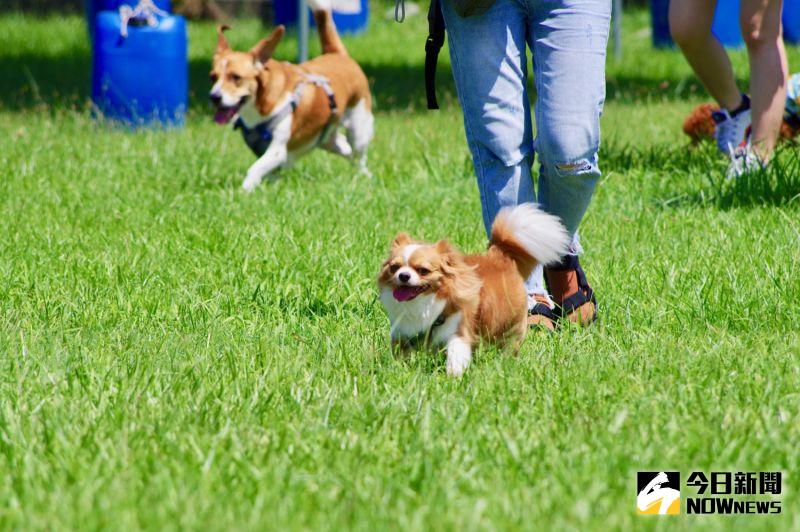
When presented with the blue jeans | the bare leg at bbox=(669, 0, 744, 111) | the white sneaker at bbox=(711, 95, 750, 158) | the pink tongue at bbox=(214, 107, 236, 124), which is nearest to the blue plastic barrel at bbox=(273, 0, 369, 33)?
the pink tongue at bbox=(214, 107, 236, 124)

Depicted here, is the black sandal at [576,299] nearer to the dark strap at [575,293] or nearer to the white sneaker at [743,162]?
the dark strap at [575,293]

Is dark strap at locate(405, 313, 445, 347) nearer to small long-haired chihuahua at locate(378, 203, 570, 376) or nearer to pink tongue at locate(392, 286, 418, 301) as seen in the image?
small long-haired chihuahua at locate(378, 203, 570, 376)

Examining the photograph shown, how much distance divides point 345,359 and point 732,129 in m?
3.76

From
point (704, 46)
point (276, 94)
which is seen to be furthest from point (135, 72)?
point (704, 46)

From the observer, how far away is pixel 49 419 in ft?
8.76

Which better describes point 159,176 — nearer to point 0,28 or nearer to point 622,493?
point 622,493

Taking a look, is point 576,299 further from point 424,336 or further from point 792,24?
point 792,24

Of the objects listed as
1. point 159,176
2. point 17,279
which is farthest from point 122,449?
point 159,176

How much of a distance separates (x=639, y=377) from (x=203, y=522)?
1.42 m

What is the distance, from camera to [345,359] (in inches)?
133

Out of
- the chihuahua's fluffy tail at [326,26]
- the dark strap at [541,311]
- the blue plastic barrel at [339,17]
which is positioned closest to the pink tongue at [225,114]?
the chihuahua's fluffy tail at [326,26]

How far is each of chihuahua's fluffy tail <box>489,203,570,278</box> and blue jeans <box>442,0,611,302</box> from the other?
214 millimetres

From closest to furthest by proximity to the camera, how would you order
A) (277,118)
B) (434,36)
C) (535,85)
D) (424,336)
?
1. (424,336)
2. (535,85)
3. (434,36)
4. (277,118)

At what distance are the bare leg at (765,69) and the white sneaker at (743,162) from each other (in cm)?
6
